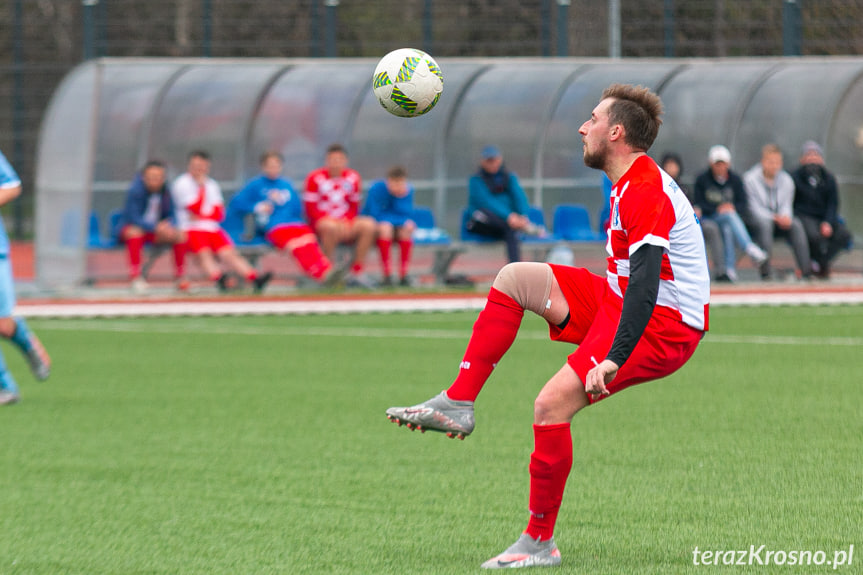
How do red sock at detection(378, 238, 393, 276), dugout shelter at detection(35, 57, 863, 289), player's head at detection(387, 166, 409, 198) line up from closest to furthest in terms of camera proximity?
player's head at detection(387, 166, 409, 198), red sock at detection(378, 238, 393, 276), dugout shelter at detection(35, 57, 863, 289)

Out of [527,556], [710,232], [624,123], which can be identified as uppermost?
[624,123]

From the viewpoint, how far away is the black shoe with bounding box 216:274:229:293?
17.8m

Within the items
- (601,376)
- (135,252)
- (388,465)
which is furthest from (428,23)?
(601,376)

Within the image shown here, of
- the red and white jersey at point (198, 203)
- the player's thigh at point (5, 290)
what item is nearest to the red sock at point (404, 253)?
the red and white jersey at point (198, 203)

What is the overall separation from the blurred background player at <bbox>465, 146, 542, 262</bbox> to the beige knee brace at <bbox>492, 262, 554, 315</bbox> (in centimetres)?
1250

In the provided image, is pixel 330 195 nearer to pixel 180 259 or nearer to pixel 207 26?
pixel 180 259

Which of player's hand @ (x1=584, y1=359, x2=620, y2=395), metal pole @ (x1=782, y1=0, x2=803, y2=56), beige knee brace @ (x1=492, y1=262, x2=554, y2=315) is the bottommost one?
player's hand @ (x1=584, y1=359, x2=620, y2=395)

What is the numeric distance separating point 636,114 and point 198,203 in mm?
13088

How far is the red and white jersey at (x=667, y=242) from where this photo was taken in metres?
4.82

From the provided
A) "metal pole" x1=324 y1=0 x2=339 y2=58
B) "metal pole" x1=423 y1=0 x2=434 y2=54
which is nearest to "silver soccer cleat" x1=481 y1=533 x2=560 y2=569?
"metal pole" x1=423 y1=0 x2=434 y2=54

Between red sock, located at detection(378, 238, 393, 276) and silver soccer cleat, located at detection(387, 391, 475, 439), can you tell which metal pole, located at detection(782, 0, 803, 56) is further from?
silver soccer cleat, located at detection(387, 391, 475, 439)

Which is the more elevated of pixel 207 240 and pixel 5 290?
pixel 5 290

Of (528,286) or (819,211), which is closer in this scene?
(528,286)

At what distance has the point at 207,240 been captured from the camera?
1767 cm
